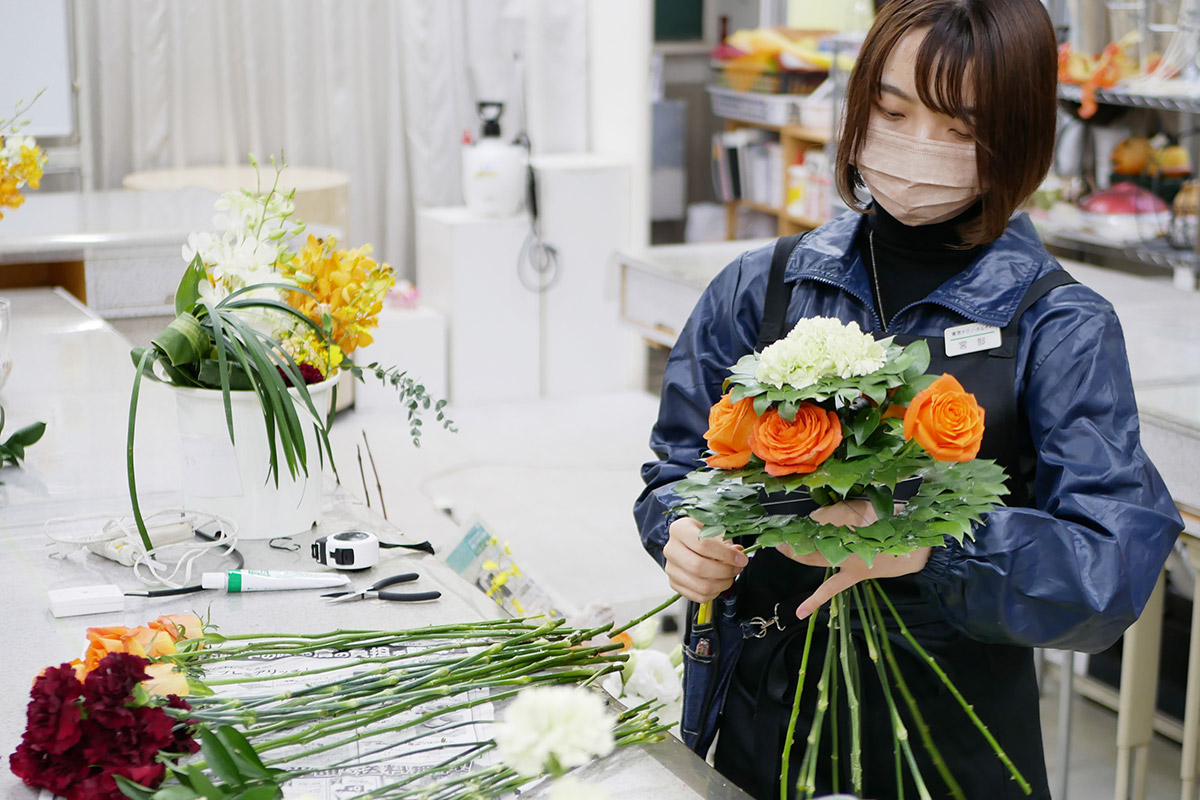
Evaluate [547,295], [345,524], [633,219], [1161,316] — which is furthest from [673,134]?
[345,524]

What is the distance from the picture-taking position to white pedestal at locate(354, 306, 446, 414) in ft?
16.7

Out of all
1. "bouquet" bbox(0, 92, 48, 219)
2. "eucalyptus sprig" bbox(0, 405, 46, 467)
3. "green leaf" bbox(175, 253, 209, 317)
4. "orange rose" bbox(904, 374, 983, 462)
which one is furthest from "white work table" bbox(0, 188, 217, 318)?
"orange rose" bbox(904, 374, 983, 462)

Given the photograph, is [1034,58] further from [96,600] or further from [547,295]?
[547,295]

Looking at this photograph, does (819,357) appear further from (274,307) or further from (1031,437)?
(274,307)

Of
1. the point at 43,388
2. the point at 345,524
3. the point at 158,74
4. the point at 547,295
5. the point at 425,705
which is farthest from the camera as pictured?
the point at 547,295

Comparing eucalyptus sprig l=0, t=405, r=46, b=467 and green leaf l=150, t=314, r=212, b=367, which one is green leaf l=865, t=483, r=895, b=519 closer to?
green leaf l=150, t=314, r=212, b=367

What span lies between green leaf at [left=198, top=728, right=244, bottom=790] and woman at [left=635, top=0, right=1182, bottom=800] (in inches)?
18.4

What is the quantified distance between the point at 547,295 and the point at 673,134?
3.06 ft

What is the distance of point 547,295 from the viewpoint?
5461 millimetres

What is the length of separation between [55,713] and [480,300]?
14.3ft

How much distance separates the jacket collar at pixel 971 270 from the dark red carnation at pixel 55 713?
83cm

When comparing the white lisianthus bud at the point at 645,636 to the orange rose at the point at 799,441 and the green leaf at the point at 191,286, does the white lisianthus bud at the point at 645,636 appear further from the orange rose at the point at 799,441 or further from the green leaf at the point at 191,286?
the green leaf at the point at 191,286

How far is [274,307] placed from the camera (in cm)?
150

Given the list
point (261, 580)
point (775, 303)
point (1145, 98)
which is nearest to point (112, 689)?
point (261, 580)
